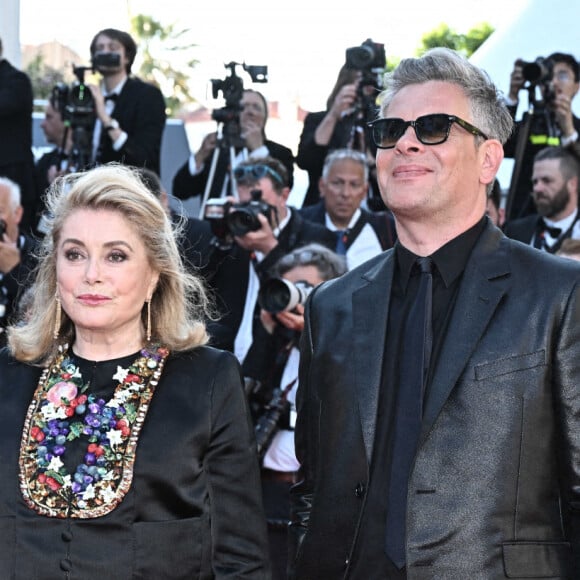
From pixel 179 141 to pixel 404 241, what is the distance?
7.22 metres

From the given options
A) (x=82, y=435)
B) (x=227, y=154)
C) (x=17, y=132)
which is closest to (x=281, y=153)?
(x=227, y=154)

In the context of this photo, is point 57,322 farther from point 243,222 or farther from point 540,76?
point 540,76

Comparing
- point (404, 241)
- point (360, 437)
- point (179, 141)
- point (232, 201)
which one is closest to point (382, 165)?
point (404, 241)

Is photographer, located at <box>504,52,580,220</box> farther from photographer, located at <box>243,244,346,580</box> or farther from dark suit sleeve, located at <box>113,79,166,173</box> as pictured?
dark suit sleeve, located at <box>113,79,166,173</box>

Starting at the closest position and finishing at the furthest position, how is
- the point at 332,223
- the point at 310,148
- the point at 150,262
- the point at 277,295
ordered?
the point at 150,262 < the point at 277,295 < the point at 332,223 < the point at 310,148

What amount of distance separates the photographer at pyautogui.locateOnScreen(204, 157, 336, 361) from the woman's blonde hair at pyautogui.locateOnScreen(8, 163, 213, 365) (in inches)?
85.4

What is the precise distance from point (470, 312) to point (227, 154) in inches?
182

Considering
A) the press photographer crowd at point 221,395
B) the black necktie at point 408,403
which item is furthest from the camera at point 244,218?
the black necktie at point 408,403

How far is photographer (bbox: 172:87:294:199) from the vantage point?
7266mm

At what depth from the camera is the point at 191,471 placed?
9.43 feet

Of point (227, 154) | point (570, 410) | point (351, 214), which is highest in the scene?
point (227, 154)

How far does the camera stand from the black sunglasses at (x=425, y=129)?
2.83 m

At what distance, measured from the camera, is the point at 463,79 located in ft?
9.52

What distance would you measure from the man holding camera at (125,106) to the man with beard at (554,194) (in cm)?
239
